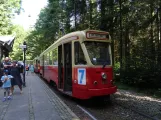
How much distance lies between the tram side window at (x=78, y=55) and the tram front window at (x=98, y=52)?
32 cm

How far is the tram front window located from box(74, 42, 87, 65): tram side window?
32 cm

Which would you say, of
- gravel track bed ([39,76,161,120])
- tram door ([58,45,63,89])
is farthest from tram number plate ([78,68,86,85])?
tram door ([58,45,63,89])

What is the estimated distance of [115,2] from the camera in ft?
82.7

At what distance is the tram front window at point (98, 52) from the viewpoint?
1138 cm

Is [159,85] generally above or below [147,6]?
below

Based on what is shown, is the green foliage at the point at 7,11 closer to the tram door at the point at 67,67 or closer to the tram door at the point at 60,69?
the tram door at the point at 60,69

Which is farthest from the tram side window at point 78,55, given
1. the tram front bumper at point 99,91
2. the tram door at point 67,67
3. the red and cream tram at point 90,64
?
the tram front bumper at point 99,91

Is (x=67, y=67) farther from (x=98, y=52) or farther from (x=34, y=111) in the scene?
(x=34, y=111)

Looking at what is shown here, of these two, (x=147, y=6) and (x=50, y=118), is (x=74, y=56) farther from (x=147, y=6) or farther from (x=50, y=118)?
(x=147, y=6)

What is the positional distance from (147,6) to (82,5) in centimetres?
974

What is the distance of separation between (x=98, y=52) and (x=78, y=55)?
33.9 inches

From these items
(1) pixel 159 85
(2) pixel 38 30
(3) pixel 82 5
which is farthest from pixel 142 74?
(2) pixel 38 30

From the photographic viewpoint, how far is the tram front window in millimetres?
11383

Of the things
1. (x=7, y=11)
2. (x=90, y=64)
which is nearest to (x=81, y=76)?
(x=90, y=64)
